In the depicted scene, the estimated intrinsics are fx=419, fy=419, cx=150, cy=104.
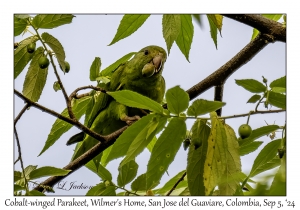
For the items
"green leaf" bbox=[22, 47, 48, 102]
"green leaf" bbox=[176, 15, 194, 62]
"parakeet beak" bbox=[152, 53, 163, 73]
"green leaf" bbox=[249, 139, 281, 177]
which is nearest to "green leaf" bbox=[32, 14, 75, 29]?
"green leaf" bbox=[22, 47, 48, 102]

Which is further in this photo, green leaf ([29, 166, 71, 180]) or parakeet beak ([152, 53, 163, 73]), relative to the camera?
parakeet beak ([152, 53, 163, 73])

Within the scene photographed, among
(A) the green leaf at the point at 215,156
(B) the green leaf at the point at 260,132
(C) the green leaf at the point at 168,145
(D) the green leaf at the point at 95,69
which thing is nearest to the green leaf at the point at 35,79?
(D) the green leaf at the point at 95,69

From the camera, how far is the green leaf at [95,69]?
91.9 inches

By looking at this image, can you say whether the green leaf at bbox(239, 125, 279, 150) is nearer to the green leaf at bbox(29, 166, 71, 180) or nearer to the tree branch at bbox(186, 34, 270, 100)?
the tree branch at bbox(186, 34, 270, 100)

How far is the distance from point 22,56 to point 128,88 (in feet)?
3.68

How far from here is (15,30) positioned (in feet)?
6.49

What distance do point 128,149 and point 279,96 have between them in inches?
24.8

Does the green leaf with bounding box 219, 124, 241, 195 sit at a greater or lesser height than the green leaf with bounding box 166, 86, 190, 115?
lesser

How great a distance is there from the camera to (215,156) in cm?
153

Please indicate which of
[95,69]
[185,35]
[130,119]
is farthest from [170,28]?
[130,119]

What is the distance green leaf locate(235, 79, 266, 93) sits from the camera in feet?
5.38

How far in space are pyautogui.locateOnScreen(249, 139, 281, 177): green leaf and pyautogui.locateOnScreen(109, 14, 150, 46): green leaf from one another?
801mm

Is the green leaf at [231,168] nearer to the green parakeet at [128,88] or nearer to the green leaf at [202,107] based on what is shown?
the green leaf at [202,107]

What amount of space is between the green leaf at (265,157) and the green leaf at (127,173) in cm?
67
